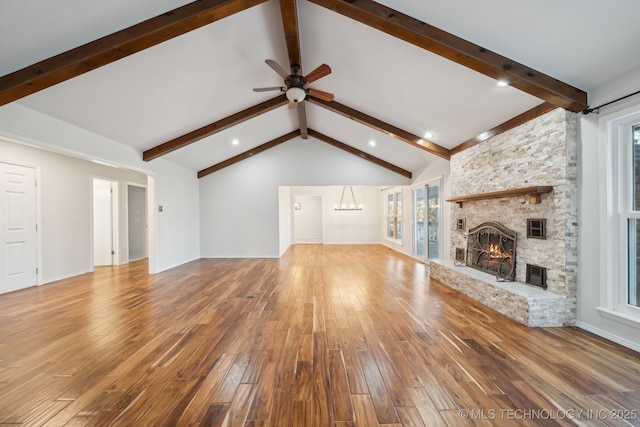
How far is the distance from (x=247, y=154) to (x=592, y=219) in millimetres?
6974

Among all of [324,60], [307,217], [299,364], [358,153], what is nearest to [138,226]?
[307,217]

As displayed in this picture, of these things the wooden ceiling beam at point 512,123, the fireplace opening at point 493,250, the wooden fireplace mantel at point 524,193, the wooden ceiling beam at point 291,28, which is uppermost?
the wooden ceiling beam at point 291,28

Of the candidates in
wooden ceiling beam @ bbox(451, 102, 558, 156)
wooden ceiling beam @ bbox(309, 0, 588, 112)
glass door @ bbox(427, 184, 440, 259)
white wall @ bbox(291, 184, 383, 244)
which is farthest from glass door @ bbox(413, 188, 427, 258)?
wooden ceiling beam @ bbox(309, 0, 588, 112)

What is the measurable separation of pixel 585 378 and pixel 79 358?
4.03 meters

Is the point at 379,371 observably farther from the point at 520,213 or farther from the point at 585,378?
the point at 520,213

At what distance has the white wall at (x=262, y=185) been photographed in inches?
301

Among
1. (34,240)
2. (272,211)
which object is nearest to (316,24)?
(272,211)

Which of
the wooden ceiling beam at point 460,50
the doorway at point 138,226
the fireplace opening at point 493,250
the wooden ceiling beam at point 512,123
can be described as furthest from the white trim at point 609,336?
the doorway at point 138,226

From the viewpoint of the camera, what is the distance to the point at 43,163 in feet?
16.3

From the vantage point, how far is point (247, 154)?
24.9ft

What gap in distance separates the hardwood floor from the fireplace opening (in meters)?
0.67

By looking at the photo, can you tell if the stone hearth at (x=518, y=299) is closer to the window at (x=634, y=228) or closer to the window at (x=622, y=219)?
the window at (x=622, y=219)

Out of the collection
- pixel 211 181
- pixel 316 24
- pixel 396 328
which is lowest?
pixel 396 328

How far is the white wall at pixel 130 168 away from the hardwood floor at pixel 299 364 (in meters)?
1.97
